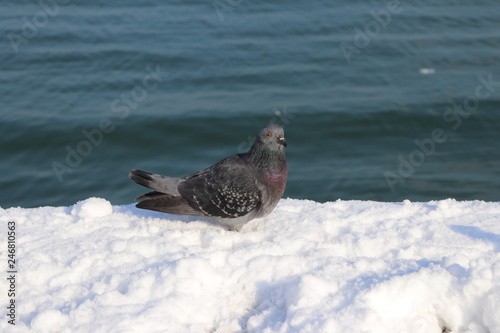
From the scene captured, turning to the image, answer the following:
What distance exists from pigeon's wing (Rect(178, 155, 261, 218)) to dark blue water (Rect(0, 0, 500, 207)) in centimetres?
589

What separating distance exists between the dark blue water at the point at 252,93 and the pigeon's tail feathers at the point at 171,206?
232 inches

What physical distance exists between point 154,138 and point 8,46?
494cm

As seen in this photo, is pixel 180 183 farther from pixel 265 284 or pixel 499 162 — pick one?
pixel 499 162

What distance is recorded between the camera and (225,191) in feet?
19.1

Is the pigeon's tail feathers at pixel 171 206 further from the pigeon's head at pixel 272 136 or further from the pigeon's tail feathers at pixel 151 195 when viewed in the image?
the pigeon's head at pixel 272 136

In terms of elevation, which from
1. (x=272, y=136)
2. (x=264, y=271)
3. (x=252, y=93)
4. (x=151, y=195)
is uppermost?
(x=272, y=136)

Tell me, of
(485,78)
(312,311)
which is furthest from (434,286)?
(485,78)

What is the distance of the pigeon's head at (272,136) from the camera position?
5.79m

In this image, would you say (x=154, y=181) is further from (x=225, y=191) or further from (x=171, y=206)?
(x=225, y=191)

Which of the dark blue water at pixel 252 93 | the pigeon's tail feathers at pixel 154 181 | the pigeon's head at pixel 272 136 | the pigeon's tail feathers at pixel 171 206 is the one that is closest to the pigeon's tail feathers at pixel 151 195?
the pigeon's tail feathers at pixel 154 181

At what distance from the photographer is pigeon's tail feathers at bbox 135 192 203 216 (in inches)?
229

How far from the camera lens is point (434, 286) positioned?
439 cm

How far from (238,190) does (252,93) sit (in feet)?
27.9

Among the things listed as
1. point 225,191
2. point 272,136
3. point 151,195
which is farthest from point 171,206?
point 272,136
